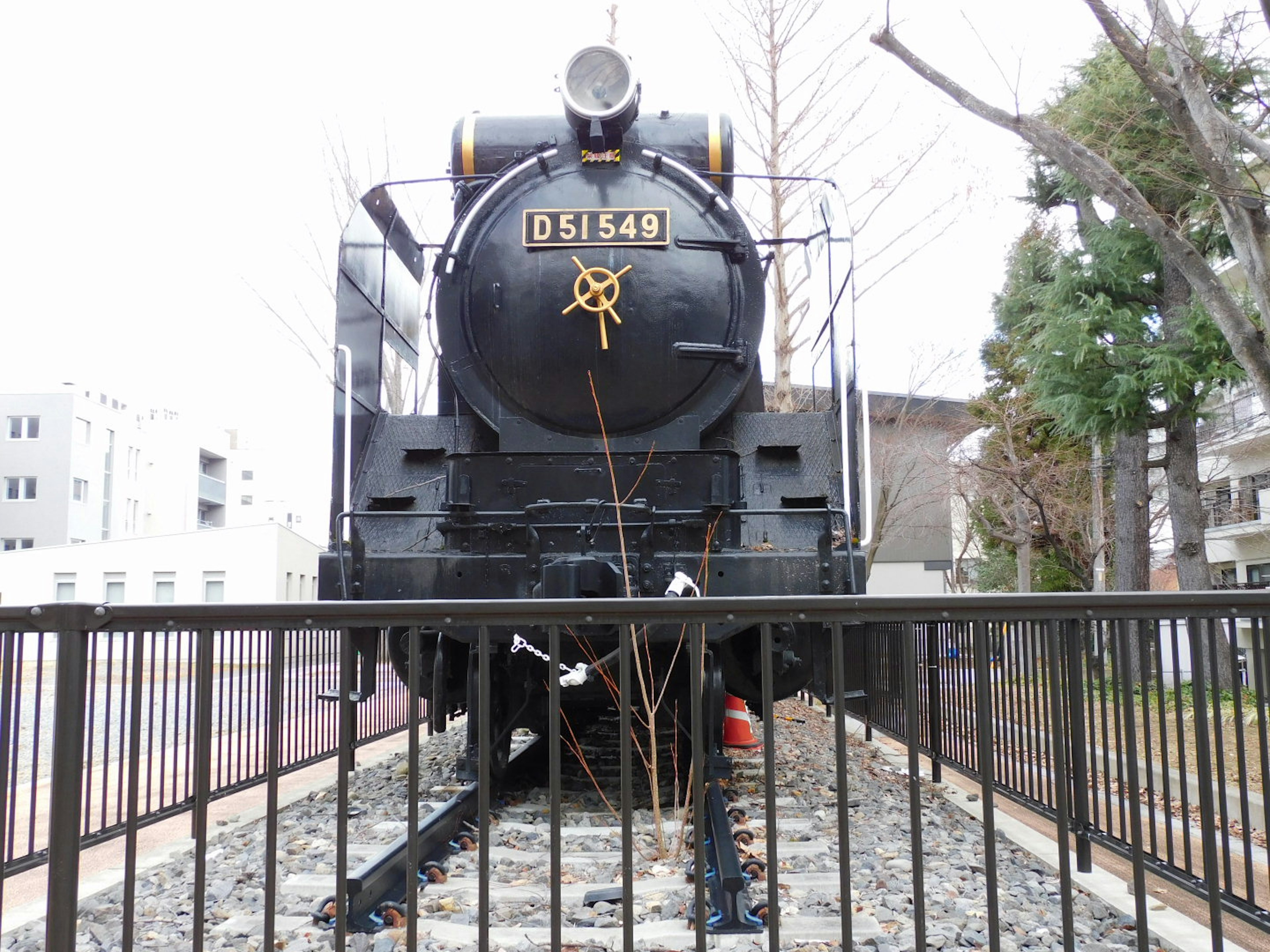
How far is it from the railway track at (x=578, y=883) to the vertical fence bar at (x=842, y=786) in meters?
0.21

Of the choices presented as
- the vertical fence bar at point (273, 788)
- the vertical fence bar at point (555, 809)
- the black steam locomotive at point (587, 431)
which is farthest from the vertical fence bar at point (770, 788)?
the black steam locomotive at point (587, 431)

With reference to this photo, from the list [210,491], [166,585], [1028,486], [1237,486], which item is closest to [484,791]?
[1028,486]

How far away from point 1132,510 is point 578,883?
12.4 meters

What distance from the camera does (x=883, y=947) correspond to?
2922 mm

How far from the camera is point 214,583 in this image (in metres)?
27.6

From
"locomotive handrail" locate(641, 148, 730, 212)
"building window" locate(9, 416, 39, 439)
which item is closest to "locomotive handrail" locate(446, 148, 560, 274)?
"locomotive handrail" locate(641, 148, 730, 212)

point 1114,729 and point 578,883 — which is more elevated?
point 1114,729

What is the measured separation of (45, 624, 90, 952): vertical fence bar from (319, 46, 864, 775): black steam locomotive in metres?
1.83

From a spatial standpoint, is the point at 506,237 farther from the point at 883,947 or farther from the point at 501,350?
the point at 883,947

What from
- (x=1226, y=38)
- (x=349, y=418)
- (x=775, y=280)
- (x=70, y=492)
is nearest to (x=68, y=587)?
(x=70, y=492)

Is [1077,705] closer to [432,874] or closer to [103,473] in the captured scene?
[432,874]

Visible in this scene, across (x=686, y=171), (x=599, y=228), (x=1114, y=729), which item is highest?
(x=686, y=171)

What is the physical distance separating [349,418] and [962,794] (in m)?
4.32

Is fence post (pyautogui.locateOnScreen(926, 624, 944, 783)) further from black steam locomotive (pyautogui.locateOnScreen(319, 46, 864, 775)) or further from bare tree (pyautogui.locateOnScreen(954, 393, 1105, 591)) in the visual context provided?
bare tree (pyautogui.locateOnScreen(954, 393, 1105, 591))
